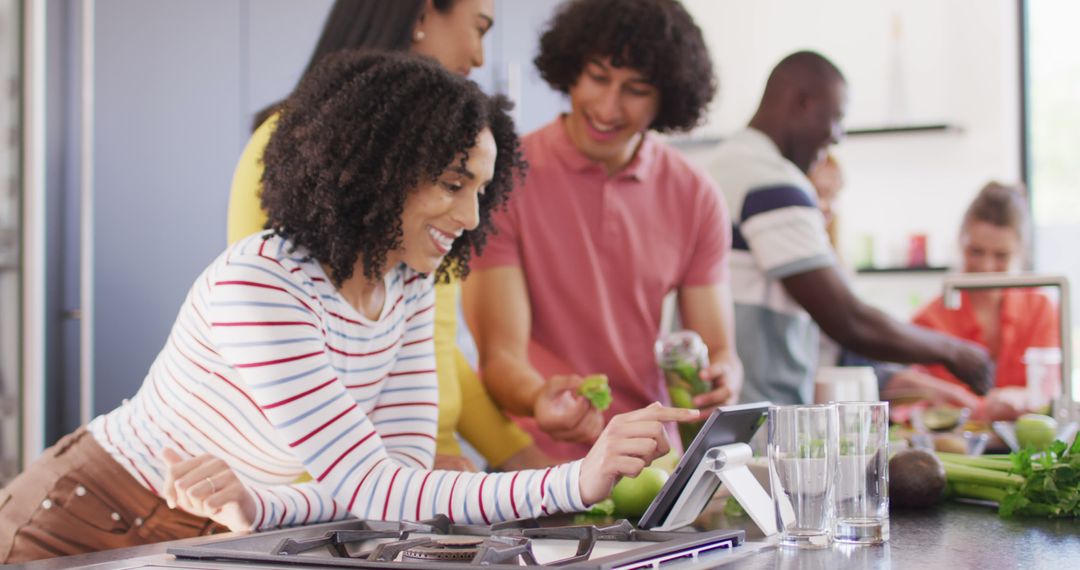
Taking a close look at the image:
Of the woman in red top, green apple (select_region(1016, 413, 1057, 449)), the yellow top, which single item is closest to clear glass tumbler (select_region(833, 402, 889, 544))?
the yellow top

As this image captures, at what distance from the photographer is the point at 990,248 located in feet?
12.8

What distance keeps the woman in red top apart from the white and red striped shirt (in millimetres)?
2513

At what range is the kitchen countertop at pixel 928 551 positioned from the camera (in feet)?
3.24

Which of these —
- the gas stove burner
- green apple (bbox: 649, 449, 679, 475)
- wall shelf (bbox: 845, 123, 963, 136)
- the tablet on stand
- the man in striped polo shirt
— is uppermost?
wall shelf (bbox: 845, 123, 963, 136)

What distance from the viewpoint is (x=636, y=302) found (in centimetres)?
243

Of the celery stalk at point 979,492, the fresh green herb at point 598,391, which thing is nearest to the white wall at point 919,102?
the fresh green herb at point 598,391

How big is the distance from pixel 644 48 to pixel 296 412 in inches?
47.7

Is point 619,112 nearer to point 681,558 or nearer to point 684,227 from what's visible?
point 684,227

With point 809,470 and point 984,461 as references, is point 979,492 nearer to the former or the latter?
point 984,461

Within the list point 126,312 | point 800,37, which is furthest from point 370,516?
point 800,37

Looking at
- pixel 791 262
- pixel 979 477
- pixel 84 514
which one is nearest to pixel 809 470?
pixel 979 477

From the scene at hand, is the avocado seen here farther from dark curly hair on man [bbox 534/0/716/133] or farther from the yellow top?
dark curly hair on man [bbox 534/0/716/133]

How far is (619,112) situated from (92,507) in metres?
1.24

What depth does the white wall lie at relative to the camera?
4902mm
